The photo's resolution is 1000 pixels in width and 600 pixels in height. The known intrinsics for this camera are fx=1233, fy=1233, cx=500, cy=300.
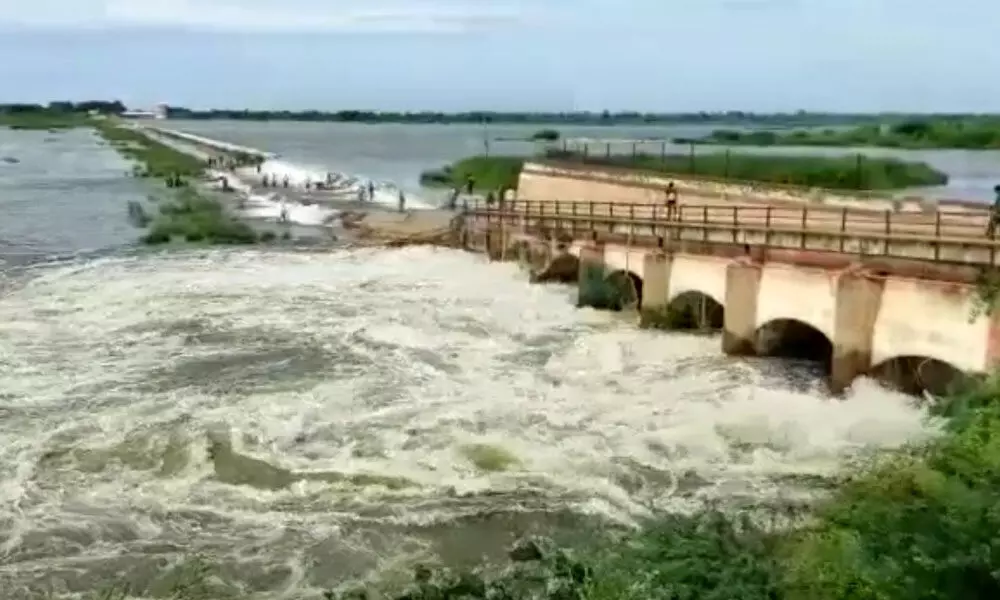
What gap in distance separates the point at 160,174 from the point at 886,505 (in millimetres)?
90868

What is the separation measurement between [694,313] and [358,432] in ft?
37.6

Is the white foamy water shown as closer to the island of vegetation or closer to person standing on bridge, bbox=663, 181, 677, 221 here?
person standing on bridge, bbox=663, 181, 677, 221

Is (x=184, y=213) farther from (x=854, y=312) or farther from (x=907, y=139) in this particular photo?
(x=907, y=139)

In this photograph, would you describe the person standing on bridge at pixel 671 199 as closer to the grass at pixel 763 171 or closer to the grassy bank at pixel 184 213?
the grass at pixel 763 171

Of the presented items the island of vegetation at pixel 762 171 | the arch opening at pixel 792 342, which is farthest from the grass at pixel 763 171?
the arch opening at pixel 792 342

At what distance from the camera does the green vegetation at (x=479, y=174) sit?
7975 cm

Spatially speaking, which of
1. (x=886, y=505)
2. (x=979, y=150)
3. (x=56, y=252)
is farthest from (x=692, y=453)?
(x=979, y=150)

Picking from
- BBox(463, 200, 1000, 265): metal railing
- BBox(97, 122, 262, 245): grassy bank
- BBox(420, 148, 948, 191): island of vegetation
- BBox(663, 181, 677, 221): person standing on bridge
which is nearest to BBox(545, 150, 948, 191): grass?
BBox(420, 148, 948, 191): island of vegetation

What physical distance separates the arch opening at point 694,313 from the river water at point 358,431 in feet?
3.02

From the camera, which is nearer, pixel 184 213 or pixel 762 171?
pixel 184 213

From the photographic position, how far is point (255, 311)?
34344 millimetres

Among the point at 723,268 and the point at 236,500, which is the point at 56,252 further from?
the point at 236,500

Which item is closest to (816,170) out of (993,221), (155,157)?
(993,221)

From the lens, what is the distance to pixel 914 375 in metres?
22.7
